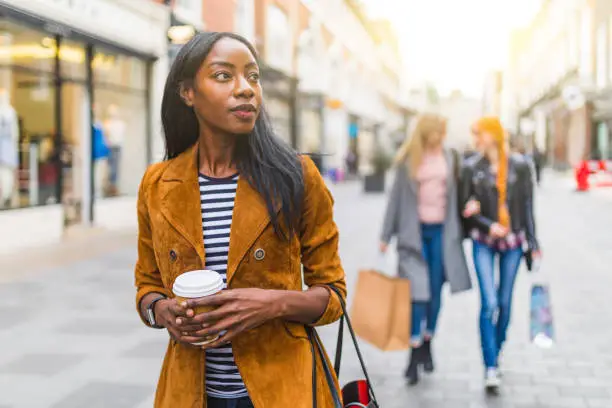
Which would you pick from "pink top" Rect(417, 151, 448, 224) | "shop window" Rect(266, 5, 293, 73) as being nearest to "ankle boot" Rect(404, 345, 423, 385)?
"pink top" Rect(417, 151, 448, 224)

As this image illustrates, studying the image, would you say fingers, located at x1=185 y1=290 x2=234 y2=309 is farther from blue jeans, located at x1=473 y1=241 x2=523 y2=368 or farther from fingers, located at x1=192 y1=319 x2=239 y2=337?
blue jeans, located at x1=473 y1=241 x2=523 y2=368

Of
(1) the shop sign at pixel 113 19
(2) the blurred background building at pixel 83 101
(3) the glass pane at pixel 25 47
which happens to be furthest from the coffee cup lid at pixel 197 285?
(3) the glass pane at pixel 25 47

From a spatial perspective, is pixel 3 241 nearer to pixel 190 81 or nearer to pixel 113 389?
pixel 113 389

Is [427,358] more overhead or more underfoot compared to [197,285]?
more underfoot

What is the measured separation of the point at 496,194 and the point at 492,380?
1233mm

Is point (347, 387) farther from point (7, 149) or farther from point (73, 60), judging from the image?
point (73, 60)

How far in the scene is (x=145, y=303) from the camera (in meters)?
2.00

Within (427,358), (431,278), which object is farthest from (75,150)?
(427,358)

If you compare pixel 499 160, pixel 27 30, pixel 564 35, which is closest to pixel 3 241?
pixel 27 30

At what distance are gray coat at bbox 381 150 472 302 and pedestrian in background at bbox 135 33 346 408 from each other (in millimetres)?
3479

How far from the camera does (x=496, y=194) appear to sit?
5238 mm

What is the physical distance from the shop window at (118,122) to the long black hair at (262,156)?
1341cm

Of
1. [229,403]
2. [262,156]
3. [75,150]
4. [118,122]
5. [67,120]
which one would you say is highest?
[118,122]

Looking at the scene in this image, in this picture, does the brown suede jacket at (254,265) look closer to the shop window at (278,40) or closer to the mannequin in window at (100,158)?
the mannequin in window at (100,158)
